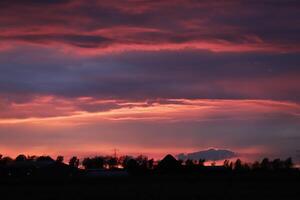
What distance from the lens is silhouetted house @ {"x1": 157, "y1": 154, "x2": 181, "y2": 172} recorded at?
120m

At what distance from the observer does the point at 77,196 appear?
40906mm

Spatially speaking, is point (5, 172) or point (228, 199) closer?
point (228, 199)

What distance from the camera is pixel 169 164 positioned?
4850 inches

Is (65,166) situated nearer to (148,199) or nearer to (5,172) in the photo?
(5,172)

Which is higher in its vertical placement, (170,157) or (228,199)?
(170,157)

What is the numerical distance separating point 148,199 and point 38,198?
281 inches

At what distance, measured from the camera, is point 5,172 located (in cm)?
11200

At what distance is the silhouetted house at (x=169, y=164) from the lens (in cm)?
11950

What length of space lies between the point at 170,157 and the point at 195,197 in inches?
3502

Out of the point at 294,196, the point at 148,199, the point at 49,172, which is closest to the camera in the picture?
the point at 148,199

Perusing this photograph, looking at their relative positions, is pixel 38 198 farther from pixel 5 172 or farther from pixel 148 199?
pixel 5 172

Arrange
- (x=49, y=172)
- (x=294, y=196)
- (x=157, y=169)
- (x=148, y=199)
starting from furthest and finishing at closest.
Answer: (x=157, y=169) < (x=49, y=172) < (x=294, y=196) < (x=148, y=199)

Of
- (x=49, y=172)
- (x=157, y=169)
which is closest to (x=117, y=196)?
(x=49, y=172)

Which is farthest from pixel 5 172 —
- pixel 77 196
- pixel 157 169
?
pixel 77 196
